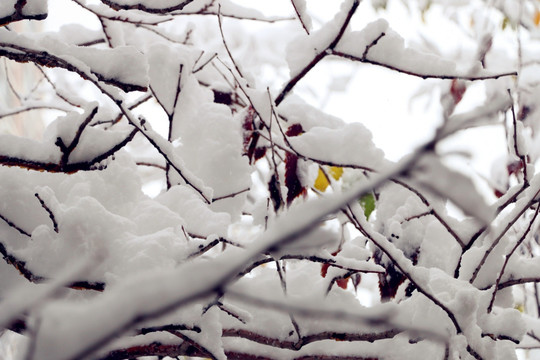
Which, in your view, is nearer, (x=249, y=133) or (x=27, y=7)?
(x=27, y=7)

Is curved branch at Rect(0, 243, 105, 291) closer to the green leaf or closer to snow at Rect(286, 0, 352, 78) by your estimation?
snow at Rect(286, 0, 352, 78)

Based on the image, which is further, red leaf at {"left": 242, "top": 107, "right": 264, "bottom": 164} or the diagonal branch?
red leaf at {"left": 242, "top": 107, "right": 264, "bottom": 164}

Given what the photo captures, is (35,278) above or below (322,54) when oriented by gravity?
below

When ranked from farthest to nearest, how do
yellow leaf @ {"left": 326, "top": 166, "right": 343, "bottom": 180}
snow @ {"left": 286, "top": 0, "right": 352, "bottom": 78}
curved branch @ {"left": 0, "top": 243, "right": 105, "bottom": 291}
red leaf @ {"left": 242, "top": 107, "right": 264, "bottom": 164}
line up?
1. yellow leaf @ {"left": 326, "top": 166, "right": 343, "bottom": 180}
2. red leaf @ {"left": 242, "top": 107, "right": 264, "bottom": 164}
3. snow @ {"left": 286, "top": 0, "right": 352, "bottom": 78}
4. curved branch @ {"left": 0, "top": 243, "right": 105, "bottom": 291}

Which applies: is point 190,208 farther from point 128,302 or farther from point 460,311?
point 128,302

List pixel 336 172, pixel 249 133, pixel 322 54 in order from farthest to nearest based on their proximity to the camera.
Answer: pixel 336 172
pixel 249 133
pixel 322 54

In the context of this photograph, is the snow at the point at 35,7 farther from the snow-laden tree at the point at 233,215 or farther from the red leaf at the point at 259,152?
the red leaf at the point at 259,152

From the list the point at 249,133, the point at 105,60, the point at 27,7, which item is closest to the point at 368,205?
the point at 249,133

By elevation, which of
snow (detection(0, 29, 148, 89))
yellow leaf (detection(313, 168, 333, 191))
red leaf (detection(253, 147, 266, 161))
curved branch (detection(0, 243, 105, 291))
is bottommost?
curved branch (detection(0, 243, 105, 291))

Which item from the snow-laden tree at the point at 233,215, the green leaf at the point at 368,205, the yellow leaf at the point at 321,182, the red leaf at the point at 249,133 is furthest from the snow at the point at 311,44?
the yellow leaf at the point at 321,182

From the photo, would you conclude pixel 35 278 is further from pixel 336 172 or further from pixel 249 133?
pixel 336 172

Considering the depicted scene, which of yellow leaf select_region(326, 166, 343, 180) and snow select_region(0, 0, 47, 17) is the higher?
yellow leaf select_region(326, 166, 343, 180)

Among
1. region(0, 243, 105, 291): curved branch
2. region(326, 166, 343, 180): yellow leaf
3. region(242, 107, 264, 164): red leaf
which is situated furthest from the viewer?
region(326, 166, 343, 180): yellow leaf

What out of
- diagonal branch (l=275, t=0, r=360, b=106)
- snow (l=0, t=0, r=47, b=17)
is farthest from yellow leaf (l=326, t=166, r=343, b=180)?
snow (l=0, t=0, r=47, b=17)
